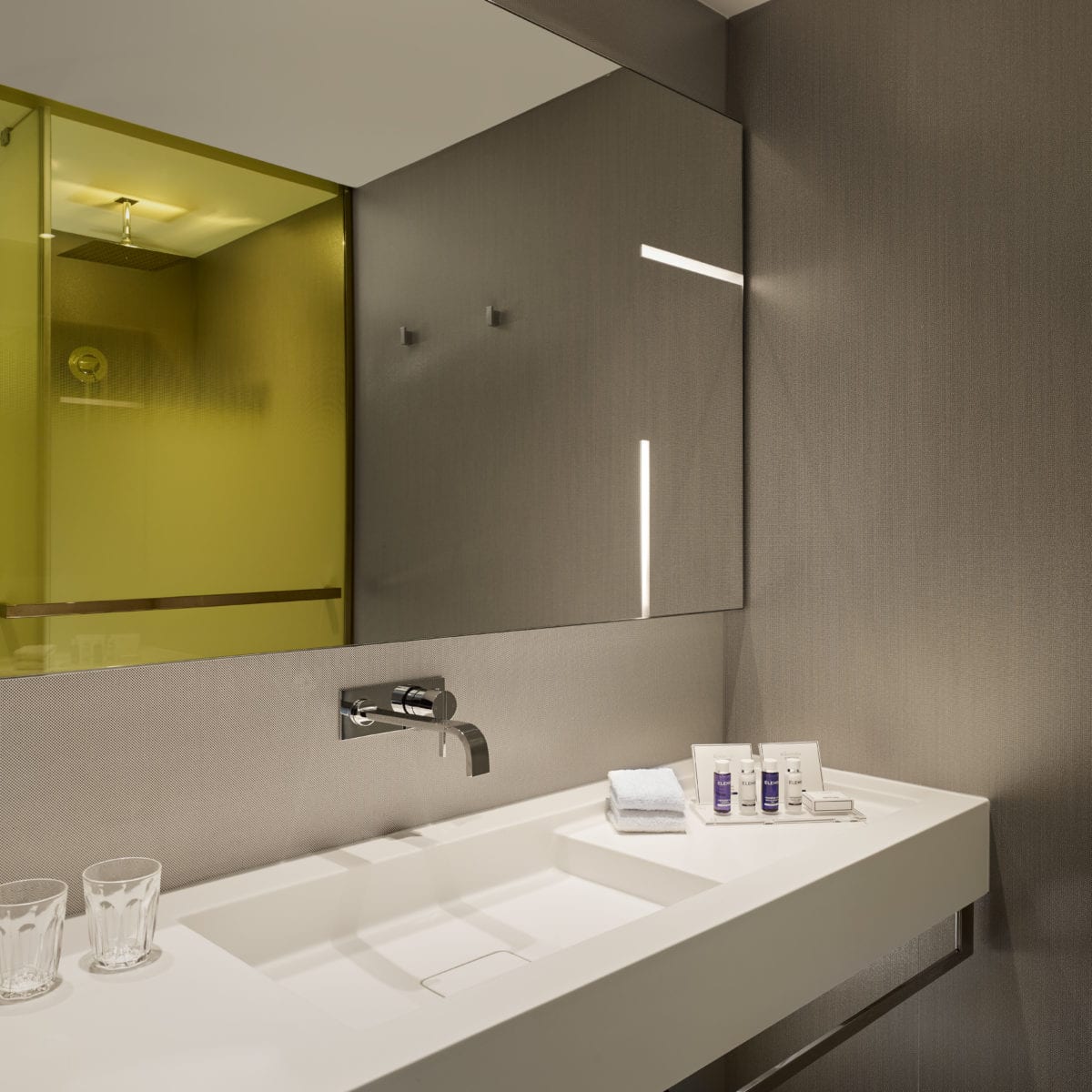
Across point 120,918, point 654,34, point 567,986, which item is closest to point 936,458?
point 654,34

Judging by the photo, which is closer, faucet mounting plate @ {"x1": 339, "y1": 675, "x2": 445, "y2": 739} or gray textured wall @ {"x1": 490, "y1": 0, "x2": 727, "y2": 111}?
faucet mounting plate @ {"x1": 339, "y1": 675, "x2": 445, "y2": 739}

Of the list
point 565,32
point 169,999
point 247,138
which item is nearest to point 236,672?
point 169,999

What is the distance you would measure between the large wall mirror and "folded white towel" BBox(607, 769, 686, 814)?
28 cm

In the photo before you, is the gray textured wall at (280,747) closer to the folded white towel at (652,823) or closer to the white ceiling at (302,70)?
the folded white towel at (652,823)

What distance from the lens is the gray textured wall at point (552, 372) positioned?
148cm

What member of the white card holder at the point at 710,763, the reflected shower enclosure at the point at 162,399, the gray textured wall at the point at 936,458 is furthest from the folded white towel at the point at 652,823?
the reflected shower enclosure at the point at 162,399

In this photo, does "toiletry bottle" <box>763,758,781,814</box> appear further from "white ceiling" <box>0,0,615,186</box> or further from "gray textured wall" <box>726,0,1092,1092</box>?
"white ceiling" <box>0,0,615,186</box>

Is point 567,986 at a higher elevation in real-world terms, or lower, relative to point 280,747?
lower

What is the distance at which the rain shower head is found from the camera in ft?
3.85

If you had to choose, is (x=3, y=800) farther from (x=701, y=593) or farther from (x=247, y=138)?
(x=701, y=593)

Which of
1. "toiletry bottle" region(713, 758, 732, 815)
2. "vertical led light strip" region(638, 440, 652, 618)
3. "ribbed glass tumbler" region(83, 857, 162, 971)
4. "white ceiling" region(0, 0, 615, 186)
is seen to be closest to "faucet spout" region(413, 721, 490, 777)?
"ribbed glass tumbler" region(83, 857, 162, 971)

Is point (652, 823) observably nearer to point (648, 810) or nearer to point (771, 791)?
point (648, 810)

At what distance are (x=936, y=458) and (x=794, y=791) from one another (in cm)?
63

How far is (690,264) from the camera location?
6.41 ft
